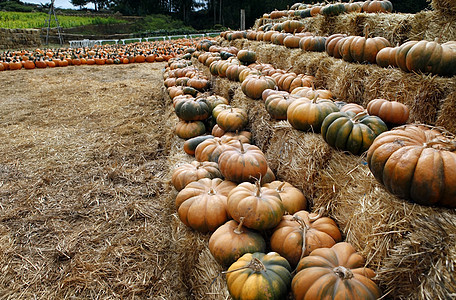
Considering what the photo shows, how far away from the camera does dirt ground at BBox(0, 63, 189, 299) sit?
91.1 inches

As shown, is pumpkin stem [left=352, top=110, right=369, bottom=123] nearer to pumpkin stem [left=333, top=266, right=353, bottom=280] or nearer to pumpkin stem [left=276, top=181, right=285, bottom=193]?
pumpkin stem [left=276, top=181, right=285, bottom=193]

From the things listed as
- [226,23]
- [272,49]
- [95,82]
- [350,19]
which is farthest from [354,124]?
[226,23]

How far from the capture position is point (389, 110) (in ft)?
7.35

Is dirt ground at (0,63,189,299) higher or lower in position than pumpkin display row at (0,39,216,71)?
lower

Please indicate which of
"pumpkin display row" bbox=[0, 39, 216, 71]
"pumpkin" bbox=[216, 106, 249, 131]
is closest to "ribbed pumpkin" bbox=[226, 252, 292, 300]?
"pumpkin" bbox=[216, 106, 249, 131]

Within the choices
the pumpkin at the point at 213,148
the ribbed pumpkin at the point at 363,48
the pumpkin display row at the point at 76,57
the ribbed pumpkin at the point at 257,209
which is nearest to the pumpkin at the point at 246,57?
the ribbed pumpkin at the point at 363,48

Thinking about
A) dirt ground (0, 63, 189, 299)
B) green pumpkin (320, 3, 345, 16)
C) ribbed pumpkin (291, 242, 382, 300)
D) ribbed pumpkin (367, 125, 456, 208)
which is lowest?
dirt ground (0, 63, 189, 299)

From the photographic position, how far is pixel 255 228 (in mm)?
1922

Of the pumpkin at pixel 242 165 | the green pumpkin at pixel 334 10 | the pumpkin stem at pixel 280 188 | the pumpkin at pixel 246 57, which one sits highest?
the green pumpkin at pixel 334 10

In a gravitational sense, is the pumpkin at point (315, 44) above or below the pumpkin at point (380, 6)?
below

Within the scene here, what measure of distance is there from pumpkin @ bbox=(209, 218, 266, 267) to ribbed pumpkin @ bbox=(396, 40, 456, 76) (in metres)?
1.95

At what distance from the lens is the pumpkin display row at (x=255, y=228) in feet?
5.03

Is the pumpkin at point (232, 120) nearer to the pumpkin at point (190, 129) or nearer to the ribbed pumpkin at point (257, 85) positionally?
the ribbed pumpkin at point (257, 85)

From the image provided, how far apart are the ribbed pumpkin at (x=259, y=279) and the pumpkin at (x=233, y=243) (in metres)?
0.13
